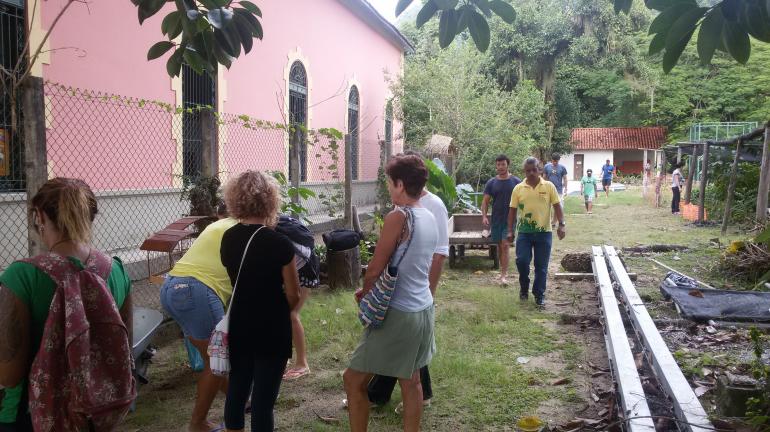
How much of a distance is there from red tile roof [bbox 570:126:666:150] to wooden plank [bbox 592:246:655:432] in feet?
137

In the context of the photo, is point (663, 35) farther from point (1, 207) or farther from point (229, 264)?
point (1, 207)

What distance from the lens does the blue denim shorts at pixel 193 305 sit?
3859mm

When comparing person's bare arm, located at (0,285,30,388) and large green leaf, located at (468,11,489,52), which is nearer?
person's bare arm, located at (0,285,30,388)

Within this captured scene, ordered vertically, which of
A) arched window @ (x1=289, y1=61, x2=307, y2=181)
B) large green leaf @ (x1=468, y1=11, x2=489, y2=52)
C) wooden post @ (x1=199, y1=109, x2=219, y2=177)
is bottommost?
wooden post @ (x1=199, y1=109, x2=219, y2=177)

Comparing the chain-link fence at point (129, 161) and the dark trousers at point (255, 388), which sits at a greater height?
the chain-link fence at point (129, 161)

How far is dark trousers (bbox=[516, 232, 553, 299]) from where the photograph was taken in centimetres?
734

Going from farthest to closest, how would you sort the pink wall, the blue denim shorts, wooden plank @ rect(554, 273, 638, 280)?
wooden plank @ rect(554, 273, 638, 280), the pink wall, the blue denim shorts

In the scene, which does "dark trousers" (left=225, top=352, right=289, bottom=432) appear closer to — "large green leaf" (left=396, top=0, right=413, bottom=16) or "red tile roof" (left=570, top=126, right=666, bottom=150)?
"large green leaf" (left=396, top=0, right=413, bottom=16)

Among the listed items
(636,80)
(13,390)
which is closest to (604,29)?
(636,80)

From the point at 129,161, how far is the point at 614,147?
145ft

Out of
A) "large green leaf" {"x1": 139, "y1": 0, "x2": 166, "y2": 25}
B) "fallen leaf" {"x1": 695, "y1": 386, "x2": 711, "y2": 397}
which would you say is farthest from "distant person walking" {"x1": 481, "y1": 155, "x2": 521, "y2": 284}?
"large green leaf" {"x1": 139, "y1": 0, "x2": 166, "y2": 25}

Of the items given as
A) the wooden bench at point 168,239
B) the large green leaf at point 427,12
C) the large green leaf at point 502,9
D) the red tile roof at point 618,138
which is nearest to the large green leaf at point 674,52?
the large green leaf at point 502,9

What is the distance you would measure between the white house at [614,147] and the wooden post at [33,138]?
4331cm

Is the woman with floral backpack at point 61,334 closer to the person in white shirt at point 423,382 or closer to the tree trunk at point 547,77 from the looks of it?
the person in white shirt at point 423,382
